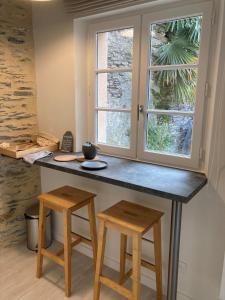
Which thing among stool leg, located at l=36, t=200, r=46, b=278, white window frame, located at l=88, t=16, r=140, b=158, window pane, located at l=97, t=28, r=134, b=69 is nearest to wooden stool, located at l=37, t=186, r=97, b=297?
stool leg, located at l=36, t=200, r=46, b=278

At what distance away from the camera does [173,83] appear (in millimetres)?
1767

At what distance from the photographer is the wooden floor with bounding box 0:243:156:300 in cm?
187

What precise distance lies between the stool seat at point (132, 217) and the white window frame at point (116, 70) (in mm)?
470

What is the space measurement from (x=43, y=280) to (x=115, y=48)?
6.33 feet

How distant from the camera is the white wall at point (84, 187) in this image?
1624 millimetres

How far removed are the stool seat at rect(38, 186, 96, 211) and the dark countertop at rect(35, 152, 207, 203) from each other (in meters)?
0.24

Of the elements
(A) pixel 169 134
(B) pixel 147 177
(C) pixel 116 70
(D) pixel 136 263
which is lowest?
(D) pixel 136 263

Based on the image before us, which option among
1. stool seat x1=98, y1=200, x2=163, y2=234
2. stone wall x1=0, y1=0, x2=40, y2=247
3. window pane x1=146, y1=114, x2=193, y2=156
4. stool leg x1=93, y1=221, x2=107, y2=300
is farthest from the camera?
stone wall x1=0, y1=0, x2=40, y2=247

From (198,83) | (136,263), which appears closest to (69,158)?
(136,263)

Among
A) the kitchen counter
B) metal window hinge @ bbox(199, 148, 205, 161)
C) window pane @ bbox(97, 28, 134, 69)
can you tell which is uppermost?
window pane @ bbox(97, 28, 134, 69)

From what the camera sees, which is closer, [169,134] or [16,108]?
[169,134]

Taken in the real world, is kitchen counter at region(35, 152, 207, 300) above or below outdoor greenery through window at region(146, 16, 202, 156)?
below

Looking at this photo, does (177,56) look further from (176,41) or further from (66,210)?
(66,210)

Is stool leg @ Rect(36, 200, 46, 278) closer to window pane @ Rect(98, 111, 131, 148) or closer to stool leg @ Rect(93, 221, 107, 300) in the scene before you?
stool leg @ Rect(93, 221, 107, 300)
